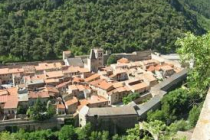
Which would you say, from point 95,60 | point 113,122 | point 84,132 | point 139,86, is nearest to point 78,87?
point 139,86

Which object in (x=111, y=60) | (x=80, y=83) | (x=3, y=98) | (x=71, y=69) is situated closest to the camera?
(x=3, y=98)

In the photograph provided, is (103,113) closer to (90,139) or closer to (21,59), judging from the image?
(90,139)

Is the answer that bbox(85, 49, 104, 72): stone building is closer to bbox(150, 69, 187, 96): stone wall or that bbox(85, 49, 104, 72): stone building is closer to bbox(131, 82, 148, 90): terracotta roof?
bbox(131, 82, 148, 90): terracotta roof

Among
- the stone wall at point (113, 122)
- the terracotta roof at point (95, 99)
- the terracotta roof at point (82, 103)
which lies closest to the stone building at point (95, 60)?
the terracotta roof at point (95, 99)

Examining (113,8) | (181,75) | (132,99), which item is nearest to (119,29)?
(113,8)

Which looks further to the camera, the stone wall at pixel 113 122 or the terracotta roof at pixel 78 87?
the terracotta roof at pixel 78 87

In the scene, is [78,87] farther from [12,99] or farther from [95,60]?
[95,60]

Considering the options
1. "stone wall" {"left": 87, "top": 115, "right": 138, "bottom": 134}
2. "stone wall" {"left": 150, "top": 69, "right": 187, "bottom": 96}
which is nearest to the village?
"stone wall" {"left": 87, "top": 115, "right": 138, "bottom": 134}

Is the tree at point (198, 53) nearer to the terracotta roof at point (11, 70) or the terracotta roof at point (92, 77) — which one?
the terracotta roof at point (92, 77)
